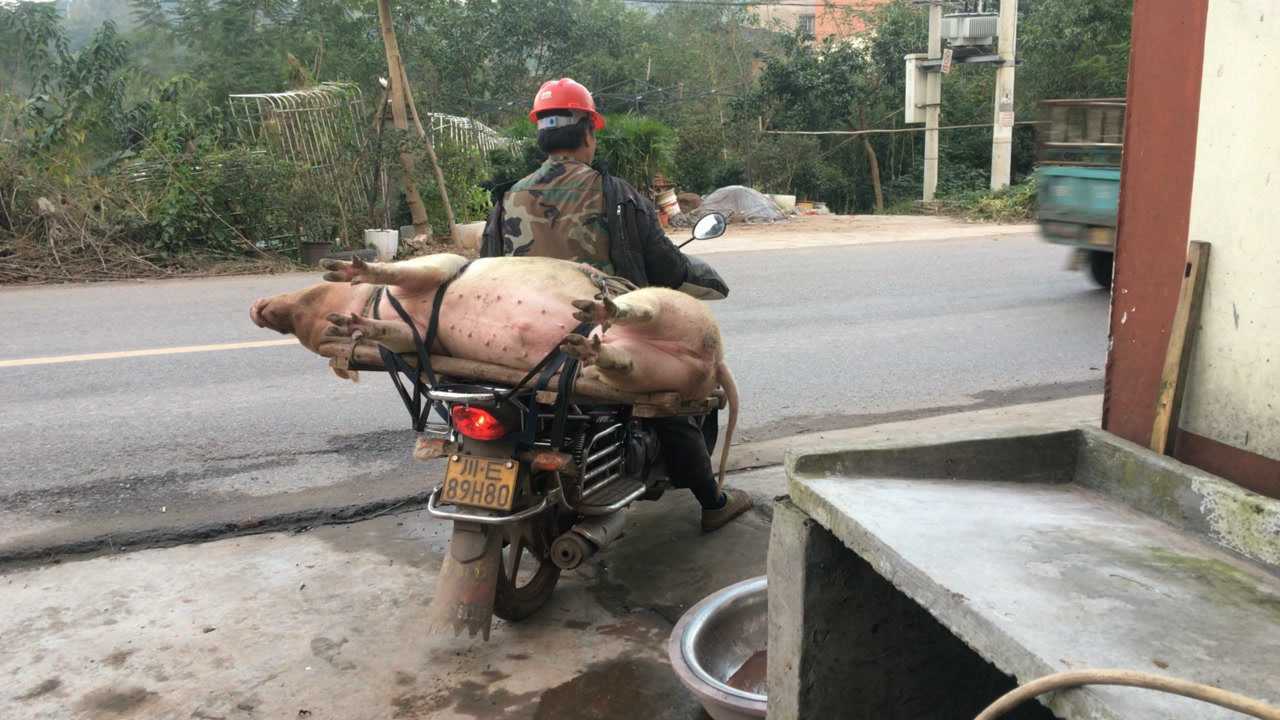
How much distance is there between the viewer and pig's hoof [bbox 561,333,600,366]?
96.0 inches

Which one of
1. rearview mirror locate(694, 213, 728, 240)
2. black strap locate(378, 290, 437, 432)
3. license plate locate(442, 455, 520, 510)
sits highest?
rearview mirror locate(694, 213, 728, 240)

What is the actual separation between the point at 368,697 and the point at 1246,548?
2.27 metres

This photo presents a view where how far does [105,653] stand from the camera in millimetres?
3236

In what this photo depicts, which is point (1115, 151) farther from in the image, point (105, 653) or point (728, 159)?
point (728, 159)

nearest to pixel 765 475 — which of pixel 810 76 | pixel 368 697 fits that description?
pixel 368 697

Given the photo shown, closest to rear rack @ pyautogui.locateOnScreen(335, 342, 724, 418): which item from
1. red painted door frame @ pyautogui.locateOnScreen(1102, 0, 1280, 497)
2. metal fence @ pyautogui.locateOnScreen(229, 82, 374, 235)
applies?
red painted door frame @ pyautogui.locateOnScreen(1102, 0, 1280, 497)

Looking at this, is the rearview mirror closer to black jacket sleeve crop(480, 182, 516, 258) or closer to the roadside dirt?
black jacket sleeve crop(480, 182, 516, 258)

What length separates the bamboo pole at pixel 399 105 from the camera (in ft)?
41.3

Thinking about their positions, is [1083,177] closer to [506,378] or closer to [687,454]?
[687,454]

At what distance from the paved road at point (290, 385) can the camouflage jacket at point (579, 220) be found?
150 centimetres

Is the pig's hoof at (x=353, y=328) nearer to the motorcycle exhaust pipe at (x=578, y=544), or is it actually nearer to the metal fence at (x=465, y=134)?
the motorcycle exhaust pipe at (x=578, y=544)

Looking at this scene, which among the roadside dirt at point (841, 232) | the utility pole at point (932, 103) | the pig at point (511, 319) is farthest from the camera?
the utility pole at point (932, 103)

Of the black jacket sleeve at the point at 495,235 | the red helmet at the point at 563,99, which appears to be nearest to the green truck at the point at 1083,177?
the red helmet at the point at 563,99

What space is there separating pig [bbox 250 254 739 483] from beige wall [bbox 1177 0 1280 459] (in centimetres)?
132
